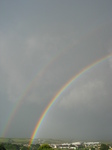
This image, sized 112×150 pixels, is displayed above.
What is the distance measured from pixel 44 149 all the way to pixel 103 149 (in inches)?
2095

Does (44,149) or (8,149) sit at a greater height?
(8,149)

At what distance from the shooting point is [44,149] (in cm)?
5456

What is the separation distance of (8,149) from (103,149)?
4585 cm

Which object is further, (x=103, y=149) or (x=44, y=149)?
(x=103, y=149)

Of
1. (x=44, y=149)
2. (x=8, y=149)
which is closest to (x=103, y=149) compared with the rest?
(x=8, y=149)

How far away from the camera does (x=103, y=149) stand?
98812 mm

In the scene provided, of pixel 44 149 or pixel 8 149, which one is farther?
pixel 8 149

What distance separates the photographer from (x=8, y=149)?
104000 millimetres

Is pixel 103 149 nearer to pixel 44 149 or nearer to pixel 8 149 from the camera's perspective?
pixel 8 149

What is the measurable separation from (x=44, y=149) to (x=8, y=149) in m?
56.2
